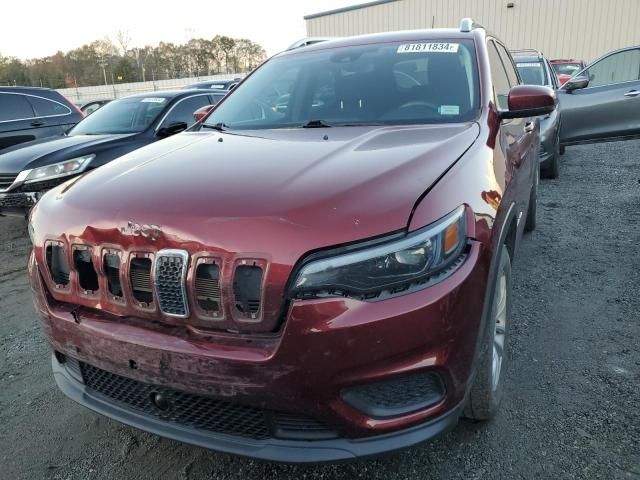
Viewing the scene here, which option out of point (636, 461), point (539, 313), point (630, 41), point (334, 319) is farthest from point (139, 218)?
point (630, 41)

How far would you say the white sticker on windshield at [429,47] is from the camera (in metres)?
→ 2.82

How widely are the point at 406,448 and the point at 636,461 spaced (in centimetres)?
104

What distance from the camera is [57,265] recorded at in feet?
6.20

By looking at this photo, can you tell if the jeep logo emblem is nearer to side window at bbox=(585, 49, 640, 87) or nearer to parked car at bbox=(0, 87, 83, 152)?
parked car at bbox=(0, 87, 83, 152)

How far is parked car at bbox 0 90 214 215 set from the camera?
197 inches

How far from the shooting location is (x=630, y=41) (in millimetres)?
23312

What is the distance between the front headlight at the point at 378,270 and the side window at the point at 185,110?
4.98 meters

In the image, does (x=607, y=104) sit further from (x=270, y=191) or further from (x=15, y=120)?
(x=15, y=120)

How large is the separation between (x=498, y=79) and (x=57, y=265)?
253 centimetres

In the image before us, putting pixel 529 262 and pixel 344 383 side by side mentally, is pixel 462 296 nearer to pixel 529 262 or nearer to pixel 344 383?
pixel 344 383

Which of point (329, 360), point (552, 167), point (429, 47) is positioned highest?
point (429, 47)

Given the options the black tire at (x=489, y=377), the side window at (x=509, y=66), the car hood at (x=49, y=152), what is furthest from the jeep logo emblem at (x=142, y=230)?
the car hood at (x=49, y=152)

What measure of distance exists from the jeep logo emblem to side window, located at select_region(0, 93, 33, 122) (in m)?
7.32

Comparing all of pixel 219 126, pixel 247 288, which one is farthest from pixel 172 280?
pixel 219 126
